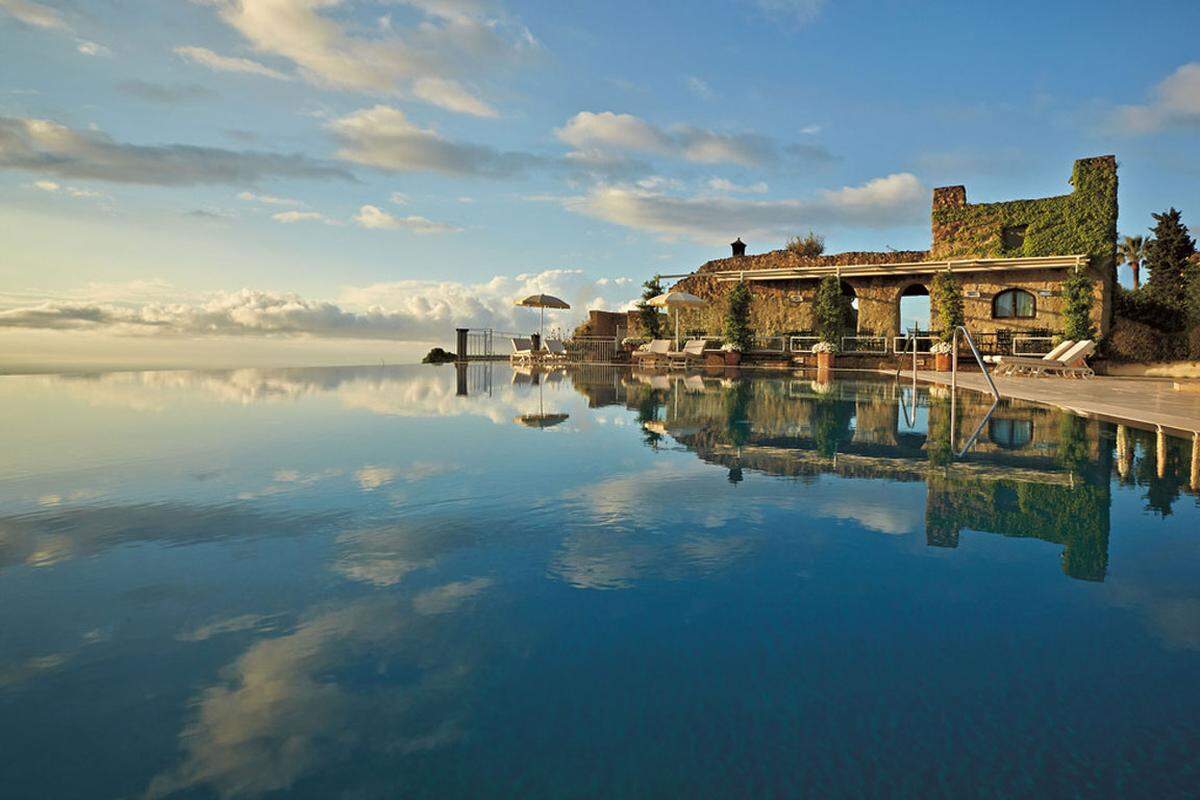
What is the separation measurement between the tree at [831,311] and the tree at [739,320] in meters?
2.61

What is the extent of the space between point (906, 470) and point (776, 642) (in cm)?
338

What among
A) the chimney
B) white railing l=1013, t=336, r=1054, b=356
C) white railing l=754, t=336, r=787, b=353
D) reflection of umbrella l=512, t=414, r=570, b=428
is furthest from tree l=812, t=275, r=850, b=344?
reflection of umbrella l=512, t=414, r=570, b=428

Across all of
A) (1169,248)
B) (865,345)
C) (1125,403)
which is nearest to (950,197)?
(865,345)

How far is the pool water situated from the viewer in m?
1.51

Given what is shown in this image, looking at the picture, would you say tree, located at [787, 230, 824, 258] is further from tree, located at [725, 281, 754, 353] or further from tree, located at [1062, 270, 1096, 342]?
tree, located at [1062, 270, 1096, 342]

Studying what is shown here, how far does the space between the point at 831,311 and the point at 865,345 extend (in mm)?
1768

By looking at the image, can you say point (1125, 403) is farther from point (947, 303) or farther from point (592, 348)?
point (592, 348)

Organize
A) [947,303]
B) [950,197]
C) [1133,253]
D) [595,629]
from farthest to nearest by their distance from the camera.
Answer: [1133,253] < [950,197] < [947,303] < [595,629]

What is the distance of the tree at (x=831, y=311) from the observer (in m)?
23.4

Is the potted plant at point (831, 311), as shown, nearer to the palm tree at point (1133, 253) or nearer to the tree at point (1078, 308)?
the tree at point (1078, 308)

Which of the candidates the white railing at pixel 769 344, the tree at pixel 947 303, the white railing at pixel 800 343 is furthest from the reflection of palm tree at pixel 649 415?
the tree at pixel 947 303

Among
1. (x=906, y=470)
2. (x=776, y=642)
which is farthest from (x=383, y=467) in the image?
(x=906, y=470)

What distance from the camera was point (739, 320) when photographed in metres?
24.6

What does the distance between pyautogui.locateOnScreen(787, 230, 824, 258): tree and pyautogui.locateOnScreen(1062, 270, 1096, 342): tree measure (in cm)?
823
